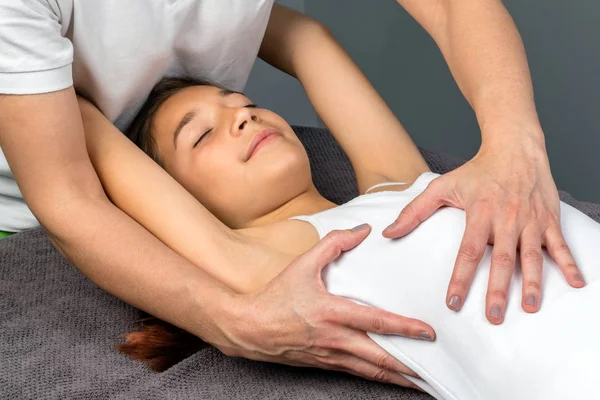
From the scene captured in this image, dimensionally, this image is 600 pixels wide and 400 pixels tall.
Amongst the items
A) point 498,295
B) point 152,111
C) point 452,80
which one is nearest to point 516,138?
point 498,295

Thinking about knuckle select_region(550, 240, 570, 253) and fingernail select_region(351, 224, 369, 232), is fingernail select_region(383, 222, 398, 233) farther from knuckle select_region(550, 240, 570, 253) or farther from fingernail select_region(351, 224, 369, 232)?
knuckle select_region(550, 240, 570, 253)

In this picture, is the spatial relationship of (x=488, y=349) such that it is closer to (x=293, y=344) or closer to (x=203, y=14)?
(x=293, y=344)

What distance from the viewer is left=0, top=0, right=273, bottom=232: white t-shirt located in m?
1.56

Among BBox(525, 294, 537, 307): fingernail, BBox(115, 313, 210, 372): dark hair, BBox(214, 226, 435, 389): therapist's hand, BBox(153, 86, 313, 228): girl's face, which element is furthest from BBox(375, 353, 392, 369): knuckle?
BBox(153, 86, 313, 228): girl's face

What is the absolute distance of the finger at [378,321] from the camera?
140 cm

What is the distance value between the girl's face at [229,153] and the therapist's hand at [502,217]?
36 centimetres

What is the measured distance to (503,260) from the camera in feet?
4.50

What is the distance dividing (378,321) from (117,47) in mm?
743

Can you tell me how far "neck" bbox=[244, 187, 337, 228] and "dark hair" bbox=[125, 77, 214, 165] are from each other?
0.25m

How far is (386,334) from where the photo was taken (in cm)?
144

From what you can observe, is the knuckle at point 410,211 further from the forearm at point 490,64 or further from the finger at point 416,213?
the forearm at point 490,64

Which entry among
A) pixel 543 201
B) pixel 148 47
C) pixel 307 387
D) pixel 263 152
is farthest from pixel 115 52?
pixel 543 201

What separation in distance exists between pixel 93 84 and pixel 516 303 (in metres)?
0.92

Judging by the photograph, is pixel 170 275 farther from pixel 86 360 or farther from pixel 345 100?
pixel 345 100
